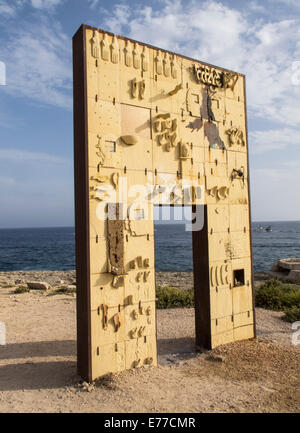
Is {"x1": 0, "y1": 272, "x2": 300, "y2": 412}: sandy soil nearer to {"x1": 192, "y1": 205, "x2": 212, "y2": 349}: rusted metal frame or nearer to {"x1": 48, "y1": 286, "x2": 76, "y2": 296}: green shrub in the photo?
{"x1": 192, "y1": 205, "x2": 212, "y2": 349}: rusted metal frame

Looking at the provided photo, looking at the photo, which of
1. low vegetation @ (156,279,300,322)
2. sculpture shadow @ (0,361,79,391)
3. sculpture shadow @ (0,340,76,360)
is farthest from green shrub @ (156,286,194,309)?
sculpture shadow @ (0,361,79,391)

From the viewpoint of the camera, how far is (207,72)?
9.09 meters

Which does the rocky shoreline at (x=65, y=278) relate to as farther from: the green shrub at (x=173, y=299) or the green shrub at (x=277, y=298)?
the green shrub at (x=277, y=298)

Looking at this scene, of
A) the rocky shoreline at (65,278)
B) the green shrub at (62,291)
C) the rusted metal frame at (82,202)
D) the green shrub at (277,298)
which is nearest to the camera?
the rusted metal frame at (82,202)

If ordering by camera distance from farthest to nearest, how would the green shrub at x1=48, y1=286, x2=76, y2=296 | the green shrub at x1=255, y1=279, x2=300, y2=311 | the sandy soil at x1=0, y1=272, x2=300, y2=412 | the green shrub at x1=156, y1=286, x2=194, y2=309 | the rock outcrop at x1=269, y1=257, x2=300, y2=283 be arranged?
the rock outcrop at x1=269, y1=257, x2=300, y2=283 < the green shrub at x1=48, y1=286, x2=76, y2=296 < the green shrub at x1=156, y1=286, x2=194, y2=309 < the green shrub at x1=255, y1=279, x2=300, y2=311 < the sandy soil at x1=0, y1=272, x2=300, y2=412

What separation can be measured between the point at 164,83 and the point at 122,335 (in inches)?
251

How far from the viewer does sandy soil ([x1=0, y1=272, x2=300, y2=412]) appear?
240 inches

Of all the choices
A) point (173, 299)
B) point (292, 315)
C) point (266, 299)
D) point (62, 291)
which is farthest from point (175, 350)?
point (62, 291)

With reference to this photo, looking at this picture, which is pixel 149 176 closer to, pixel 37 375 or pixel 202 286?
pixel 202 286

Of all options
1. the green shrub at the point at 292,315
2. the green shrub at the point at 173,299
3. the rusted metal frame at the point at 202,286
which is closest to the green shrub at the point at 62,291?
the green shrub at the point at 173,299

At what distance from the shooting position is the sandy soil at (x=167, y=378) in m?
6.09

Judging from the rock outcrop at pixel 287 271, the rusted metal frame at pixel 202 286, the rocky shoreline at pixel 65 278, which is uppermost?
the rusted metal frame at pixel 202 286

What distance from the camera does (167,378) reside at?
7172 millimetres
